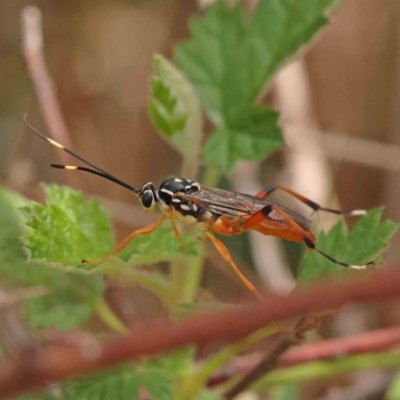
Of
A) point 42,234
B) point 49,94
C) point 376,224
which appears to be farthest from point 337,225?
point 49,94

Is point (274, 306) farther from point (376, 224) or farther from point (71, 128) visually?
point (71, 128)

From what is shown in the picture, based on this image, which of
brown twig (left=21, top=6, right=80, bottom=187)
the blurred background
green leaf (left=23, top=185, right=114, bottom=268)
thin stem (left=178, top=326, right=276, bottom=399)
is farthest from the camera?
the blurred background

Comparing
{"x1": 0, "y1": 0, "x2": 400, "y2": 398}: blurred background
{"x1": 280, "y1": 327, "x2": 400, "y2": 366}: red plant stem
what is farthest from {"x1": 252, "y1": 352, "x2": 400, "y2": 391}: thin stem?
{"x1": 0, "y1": 0, "x2": 400, "y2": 398}: blurred background

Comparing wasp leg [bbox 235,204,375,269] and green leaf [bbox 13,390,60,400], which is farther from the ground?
wasp leg [bbox 235,204,375,269]

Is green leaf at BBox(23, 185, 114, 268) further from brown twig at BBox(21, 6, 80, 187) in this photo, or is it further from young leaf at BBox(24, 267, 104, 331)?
brown twig at BBox(21, 6, 80, 187)

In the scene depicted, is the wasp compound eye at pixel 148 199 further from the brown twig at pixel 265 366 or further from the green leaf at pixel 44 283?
the brown twig at pixel 265 366

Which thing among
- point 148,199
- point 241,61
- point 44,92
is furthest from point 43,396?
point 44,92
